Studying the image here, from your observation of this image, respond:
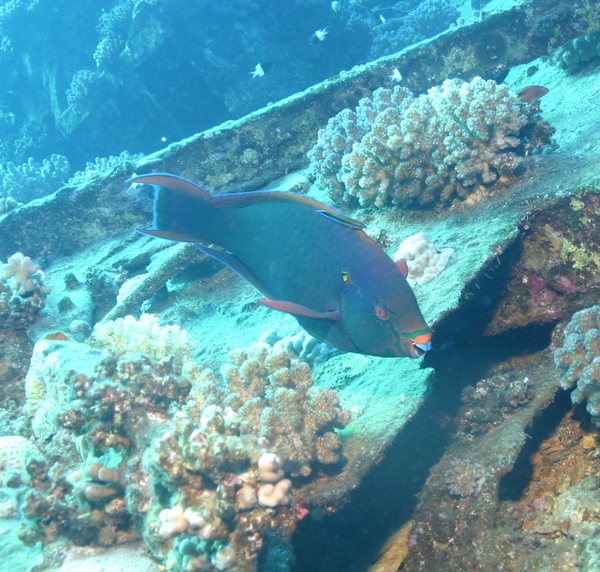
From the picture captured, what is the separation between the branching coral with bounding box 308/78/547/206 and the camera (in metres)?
4.13

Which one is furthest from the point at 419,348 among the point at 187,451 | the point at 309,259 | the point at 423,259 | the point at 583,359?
the point at 423,259

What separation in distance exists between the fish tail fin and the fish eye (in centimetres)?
89

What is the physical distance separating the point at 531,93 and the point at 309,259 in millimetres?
5548

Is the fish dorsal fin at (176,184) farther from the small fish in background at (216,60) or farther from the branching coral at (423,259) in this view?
the small fish in background at (216,60)

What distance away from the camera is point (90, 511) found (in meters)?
2.61

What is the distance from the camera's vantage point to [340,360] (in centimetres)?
381

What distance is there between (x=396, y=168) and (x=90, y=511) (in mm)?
4025

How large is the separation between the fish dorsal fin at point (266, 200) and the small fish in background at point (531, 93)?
16.8 ft

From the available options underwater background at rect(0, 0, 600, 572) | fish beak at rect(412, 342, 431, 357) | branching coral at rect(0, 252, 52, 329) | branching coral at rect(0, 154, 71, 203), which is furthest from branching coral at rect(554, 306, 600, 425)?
branching coral at rect(0, 154, 71, 203)

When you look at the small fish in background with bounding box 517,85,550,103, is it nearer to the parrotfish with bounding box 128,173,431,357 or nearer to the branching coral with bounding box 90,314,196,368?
the parrotfish with bounding box 128,173,431,357

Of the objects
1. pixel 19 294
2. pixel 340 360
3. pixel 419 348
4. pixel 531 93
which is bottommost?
pixel 340 360

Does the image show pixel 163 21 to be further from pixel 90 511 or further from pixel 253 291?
pixel 90 511

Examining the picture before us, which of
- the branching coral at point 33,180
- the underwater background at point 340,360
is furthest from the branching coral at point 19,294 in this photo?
the branching coral at point 33,180

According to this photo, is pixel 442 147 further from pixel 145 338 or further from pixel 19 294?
pixel 19 294
